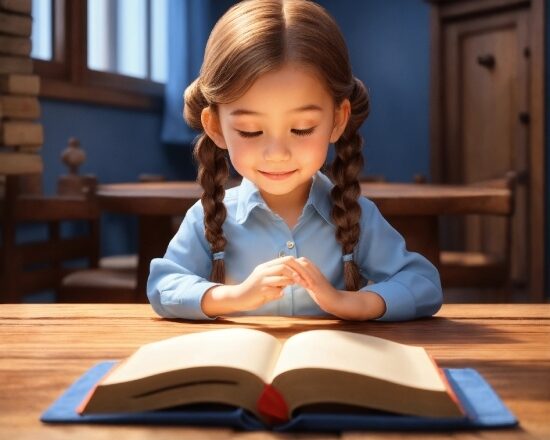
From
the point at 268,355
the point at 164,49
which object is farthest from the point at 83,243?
the point at 268,355

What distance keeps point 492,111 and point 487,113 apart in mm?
39

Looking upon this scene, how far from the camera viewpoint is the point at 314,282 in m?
1.18

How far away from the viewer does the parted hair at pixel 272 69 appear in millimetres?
1238

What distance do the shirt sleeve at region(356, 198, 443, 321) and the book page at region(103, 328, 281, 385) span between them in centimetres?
37

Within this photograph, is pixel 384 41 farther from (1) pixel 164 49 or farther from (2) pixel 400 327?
(2) pixel 400 327

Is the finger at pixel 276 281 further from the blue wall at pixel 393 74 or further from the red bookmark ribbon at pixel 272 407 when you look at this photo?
the blue wall at pixel 393 74

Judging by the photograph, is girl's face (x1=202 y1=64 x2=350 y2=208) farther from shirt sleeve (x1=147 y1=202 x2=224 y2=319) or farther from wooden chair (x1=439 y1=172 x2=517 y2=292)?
wooden chair (x1=439 y1=172 x2=517 y2=292)

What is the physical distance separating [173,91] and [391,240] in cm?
438

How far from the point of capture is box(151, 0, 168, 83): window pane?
591cm

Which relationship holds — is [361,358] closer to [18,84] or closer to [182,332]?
[182,332]

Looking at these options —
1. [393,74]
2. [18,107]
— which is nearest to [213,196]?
[18,107]

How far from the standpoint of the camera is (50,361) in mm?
995

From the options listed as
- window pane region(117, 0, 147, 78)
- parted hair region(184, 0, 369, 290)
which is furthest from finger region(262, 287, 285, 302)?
window pane region(117, 0, 147, 78)

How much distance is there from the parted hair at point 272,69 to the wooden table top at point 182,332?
0.18m
